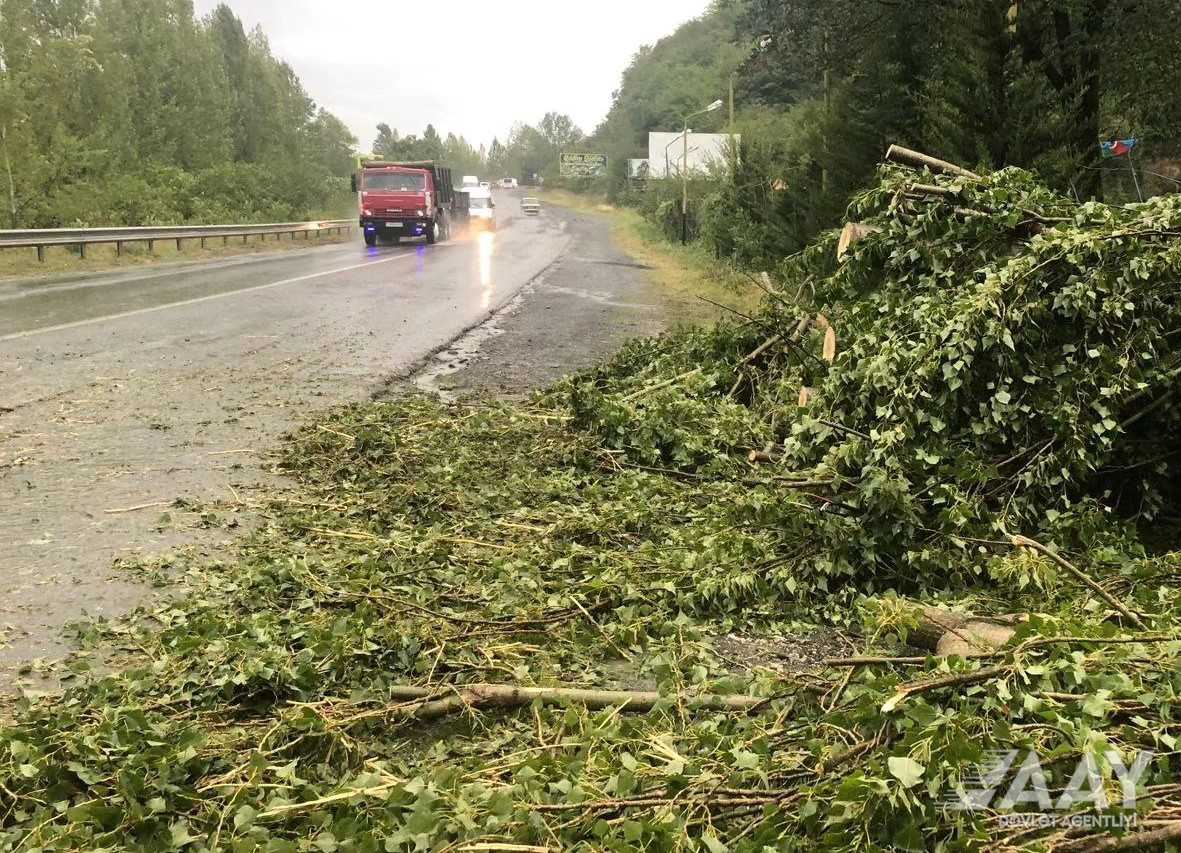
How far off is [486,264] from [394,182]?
8.72m

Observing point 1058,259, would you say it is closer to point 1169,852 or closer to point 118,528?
point 1169,852

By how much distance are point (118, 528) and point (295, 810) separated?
3010 millimetres

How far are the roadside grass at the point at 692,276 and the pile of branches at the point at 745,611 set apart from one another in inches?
113

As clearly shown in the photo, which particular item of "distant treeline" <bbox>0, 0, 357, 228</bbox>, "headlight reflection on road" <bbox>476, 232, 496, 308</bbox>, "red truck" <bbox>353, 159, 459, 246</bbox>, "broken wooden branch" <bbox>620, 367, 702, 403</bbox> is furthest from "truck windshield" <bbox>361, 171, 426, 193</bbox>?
"broken wooden branch" <bbox>620, 367, 702, 403</bbox>

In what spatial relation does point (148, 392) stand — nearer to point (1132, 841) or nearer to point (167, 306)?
point (167, 306)

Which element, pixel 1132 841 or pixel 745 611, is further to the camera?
pixel 745 611

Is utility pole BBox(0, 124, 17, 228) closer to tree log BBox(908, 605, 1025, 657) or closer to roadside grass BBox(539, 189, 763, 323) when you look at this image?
roadside grass BBox(539, 189, 763, 323)

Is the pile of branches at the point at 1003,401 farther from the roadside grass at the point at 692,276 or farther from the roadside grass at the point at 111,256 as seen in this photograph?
the roadside grass at the point at 111,256

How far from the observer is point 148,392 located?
8141 mm

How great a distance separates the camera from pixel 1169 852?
6.46ft

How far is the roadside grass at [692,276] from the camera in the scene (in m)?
17.2

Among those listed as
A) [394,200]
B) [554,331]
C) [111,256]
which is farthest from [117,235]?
[554,331]

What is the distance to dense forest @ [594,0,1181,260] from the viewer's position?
12156 mm

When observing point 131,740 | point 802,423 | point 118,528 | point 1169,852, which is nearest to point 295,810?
point 131,740
